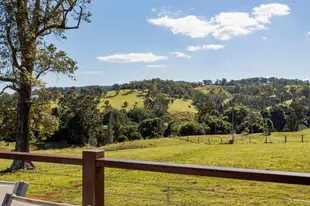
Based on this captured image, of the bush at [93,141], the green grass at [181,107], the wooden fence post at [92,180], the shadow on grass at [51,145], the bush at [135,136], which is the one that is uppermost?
the green grass at [181,107]

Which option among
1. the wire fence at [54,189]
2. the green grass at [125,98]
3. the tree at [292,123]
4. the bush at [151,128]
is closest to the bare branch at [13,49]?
the wire fence at [54,189]

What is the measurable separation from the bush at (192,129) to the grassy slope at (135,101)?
1049 inches

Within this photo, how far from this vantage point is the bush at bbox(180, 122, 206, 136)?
1802 inches

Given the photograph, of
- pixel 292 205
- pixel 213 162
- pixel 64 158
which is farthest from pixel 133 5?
pixel 64 158

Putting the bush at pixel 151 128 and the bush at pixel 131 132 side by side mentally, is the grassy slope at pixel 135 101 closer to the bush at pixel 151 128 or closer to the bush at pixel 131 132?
the bush at pixel 151 128

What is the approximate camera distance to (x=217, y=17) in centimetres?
4278

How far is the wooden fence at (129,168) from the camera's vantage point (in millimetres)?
1793

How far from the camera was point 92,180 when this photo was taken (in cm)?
237

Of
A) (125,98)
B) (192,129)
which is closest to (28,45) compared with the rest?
(192,129)

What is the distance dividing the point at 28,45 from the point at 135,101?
67.0 meters

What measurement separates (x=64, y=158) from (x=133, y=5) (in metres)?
16.0

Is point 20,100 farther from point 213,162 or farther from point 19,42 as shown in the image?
point 213,162

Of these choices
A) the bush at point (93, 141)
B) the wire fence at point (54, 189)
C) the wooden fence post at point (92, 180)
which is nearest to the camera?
the wooden fence post at point (92, 180)

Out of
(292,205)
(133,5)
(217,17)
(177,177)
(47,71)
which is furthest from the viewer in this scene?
(217,17)
